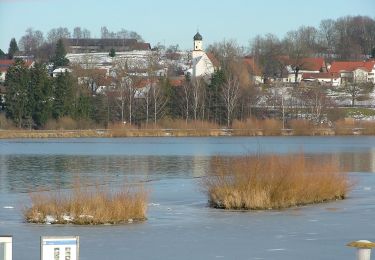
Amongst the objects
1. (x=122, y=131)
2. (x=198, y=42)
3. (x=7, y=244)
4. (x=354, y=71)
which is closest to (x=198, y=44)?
(x=198, y=42)

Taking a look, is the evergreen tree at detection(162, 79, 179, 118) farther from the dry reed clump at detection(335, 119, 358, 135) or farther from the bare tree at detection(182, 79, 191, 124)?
the dry reed clump at detection(335, 119, 358, 135)

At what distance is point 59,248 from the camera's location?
11562 mm

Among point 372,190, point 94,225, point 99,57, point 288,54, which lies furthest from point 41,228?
point 99,57

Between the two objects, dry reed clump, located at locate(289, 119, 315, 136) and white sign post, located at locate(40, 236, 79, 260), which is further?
dry reed clump, located at locate(289, 119, 315, 136)

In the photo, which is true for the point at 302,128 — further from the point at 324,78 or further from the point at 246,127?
the point at 324,78

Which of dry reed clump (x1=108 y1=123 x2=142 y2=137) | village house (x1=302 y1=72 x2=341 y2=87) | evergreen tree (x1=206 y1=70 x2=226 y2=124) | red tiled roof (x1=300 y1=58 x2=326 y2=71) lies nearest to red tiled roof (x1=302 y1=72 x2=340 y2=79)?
village house (x1=302 y1=72 x2=341 y2=87)

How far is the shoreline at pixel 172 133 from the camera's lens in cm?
7950

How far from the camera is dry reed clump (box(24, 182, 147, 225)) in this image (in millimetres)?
20062

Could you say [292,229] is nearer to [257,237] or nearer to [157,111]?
[257,237]

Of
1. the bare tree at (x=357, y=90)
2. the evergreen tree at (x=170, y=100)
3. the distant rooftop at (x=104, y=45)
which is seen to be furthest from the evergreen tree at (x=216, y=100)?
the distant rooftop at (x=104, y=45)

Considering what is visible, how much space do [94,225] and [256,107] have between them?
233ft

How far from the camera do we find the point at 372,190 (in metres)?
29.1

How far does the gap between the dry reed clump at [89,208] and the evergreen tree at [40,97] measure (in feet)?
205

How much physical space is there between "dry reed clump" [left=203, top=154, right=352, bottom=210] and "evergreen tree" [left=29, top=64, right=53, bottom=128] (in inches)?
2331
